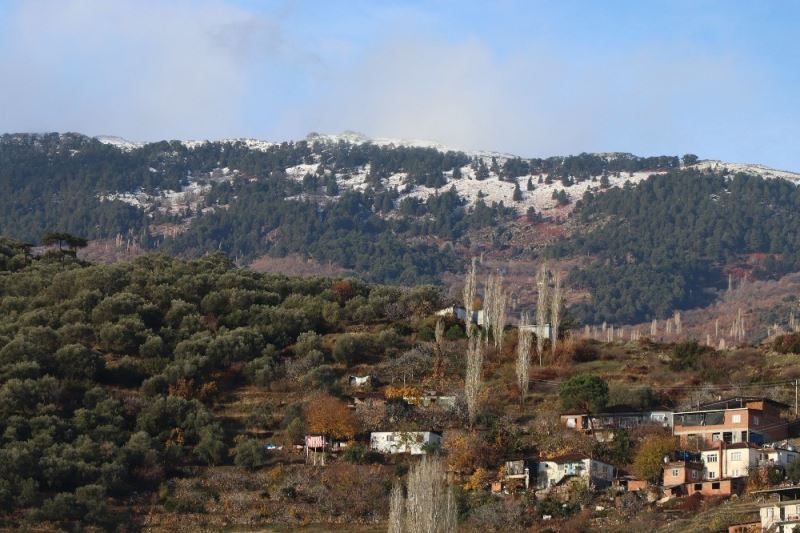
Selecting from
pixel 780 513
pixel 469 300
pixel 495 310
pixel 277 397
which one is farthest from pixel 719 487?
pixel 469 300

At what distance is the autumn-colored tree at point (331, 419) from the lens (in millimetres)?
71438

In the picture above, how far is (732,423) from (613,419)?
241 inches

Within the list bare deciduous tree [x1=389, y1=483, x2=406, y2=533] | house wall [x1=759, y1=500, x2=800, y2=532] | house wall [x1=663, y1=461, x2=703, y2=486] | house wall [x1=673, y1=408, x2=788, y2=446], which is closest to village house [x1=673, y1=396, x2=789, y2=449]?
house wall [x1=673, y1=408, x2=788, y2=446]

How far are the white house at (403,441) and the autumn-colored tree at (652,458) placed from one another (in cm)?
922

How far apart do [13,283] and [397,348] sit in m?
23.2

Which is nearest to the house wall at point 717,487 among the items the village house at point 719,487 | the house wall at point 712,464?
the village house at point 719,487

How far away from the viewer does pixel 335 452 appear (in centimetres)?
7069

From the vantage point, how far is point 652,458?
215ft

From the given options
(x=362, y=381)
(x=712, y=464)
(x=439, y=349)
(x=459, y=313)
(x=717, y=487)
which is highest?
(x=459, y=313)

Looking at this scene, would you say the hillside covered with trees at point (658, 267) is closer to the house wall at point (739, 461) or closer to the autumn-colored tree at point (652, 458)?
the autumn-colored tree at point (652, 458)

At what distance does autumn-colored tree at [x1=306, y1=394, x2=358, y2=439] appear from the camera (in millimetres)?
71438

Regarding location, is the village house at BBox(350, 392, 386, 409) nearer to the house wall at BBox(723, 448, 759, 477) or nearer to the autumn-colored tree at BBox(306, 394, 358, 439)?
the autumn-colored tree at BBox(306, 394, 358, 439)

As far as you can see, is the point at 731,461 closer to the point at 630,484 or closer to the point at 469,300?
the point at 630,484

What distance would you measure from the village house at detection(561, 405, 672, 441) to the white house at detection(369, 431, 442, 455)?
6422 mm
